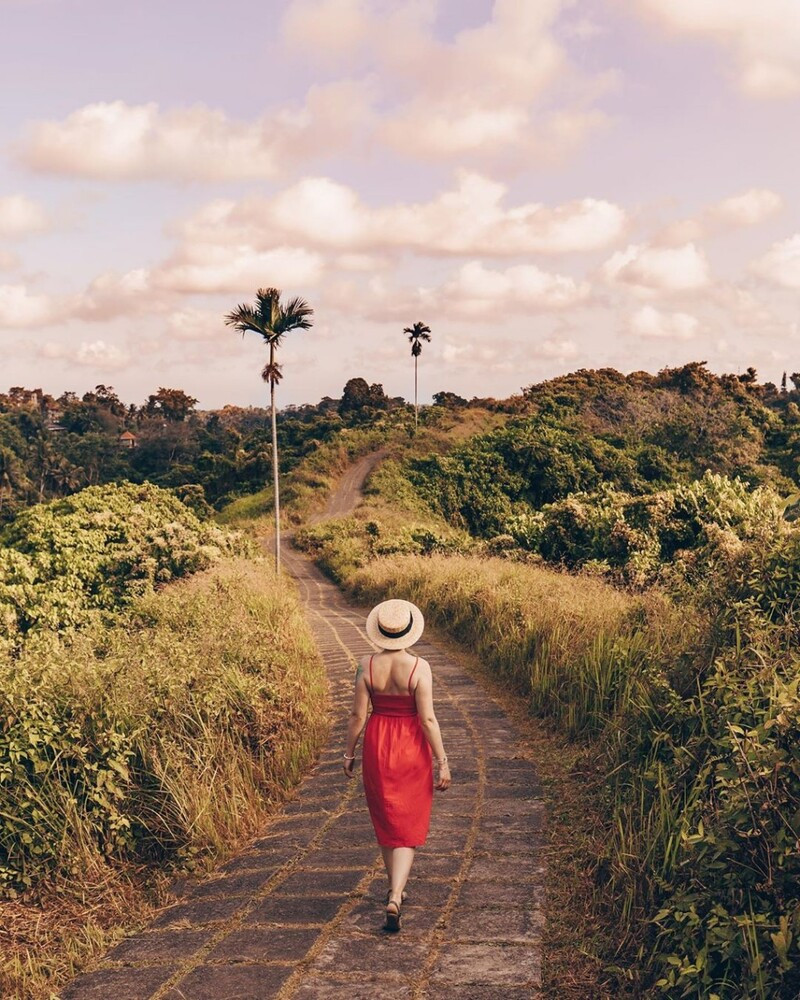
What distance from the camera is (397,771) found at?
4.05m

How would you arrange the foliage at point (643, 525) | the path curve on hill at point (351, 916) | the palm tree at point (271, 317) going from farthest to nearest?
the palm tree at point (271, 317) < the foliage at point (643, 525) < the path curve on hill at point (351, 916)

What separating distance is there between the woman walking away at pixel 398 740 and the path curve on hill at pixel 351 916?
0.30 meters

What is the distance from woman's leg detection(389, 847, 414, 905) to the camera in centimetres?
397

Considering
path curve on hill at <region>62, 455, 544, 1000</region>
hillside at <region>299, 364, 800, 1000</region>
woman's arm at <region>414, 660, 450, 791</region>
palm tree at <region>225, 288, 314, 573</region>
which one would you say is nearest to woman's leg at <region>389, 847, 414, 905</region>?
path curve on hill at <region>62, 455, 544, 1000</region>

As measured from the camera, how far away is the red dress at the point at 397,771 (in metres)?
4.01

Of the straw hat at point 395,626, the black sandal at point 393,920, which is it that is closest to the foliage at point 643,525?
the straw hat at point 395,626

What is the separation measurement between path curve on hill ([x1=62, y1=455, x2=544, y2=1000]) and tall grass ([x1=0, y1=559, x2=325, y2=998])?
283 millimetres

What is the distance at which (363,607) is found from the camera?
19.7 meters

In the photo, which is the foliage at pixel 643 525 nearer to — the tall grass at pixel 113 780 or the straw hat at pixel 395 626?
the tall grass at pixel 113 780

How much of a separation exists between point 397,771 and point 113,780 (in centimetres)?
214

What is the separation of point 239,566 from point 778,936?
46.5ft

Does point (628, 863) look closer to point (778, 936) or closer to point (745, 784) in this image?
point (745, 784)

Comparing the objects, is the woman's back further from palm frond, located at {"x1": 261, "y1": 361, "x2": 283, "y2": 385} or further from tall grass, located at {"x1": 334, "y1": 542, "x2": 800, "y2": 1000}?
palm frond, located at {"x1": 261, "y1": 361, "x2": 283, "y2": 385}

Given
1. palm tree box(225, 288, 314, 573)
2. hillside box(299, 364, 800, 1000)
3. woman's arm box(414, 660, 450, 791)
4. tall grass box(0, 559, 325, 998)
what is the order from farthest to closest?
palm tree box(225, 288, 314, 573), tall grass box(0, 559, 325, 998), woman's arm box(414, 660, 450, 791), hillside box(299, 364, 800, 1000)
